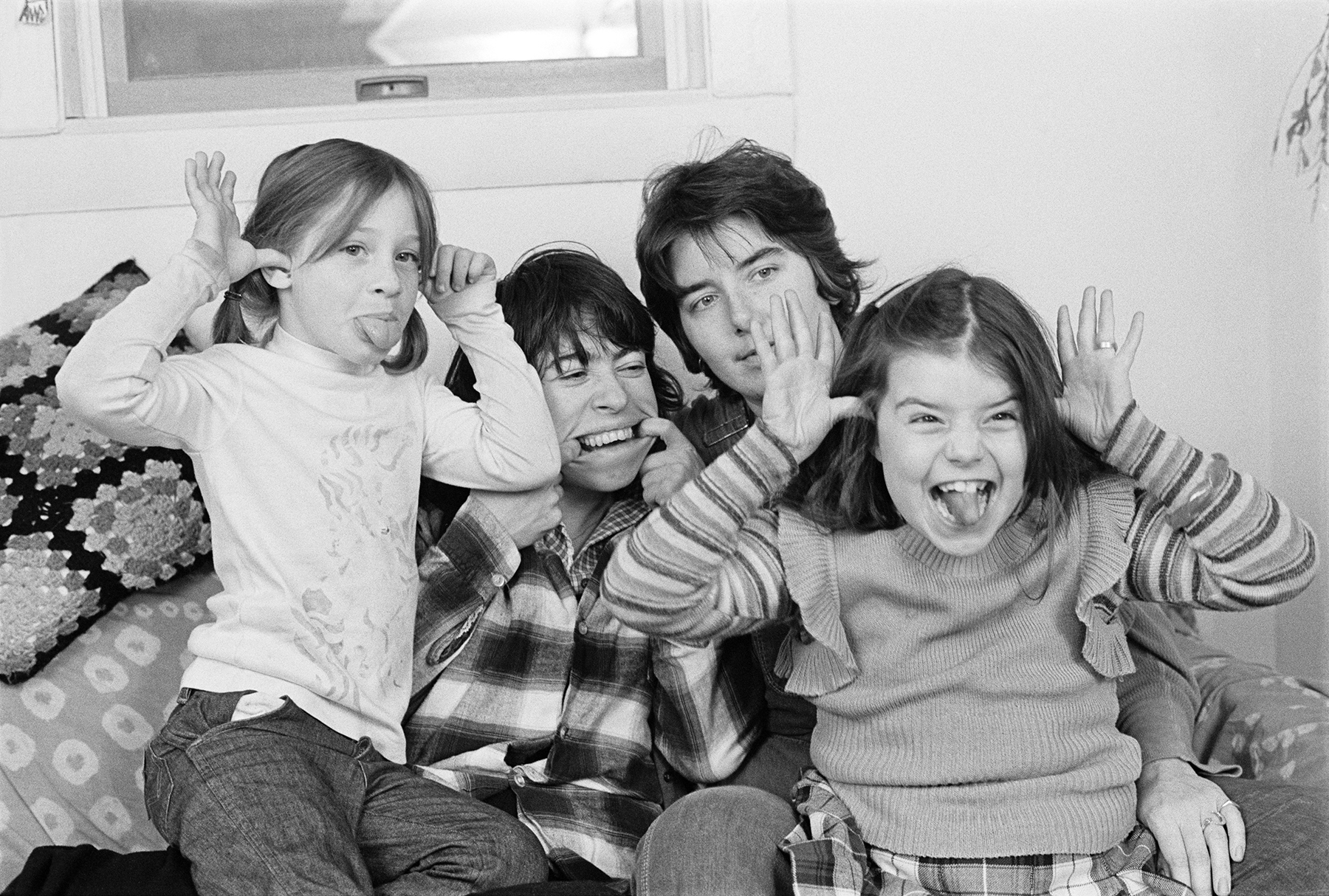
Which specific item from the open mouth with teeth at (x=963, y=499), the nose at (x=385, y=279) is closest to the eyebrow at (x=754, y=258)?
the nose at (x=385, y=279)

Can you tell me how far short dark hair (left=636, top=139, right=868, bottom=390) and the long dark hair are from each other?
316mm

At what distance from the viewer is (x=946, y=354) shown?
1.32 meters

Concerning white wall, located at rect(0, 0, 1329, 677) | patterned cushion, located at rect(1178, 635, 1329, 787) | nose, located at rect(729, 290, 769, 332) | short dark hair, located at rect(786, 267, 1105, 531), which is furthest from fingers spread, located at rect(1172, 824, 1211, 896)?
white wall, located at rect(0, 0, 1329, 677)

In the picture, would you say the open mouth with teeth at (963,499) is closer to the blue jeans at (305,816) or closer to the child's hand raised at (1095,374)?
the child's hand raised at (1095,374)

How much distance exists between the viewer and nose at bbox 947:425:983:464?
1.28m

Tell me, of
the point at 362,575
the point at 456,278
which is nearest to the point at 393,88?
the point at 456,278

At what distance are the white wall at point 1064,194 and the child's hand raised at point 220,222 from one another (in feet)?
2.02

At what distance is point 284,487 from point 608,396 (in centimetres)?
42

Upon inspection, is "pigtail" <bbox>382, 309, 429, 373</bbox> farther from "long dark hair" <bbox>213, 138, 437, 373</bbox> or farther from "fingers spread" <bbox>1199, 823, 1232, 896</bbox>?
"fingers spread" <bbox>1199, 823, 1232, 896</bbox>

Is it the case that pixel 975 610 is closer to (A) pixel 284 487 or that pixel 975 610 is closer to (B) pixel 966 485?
(B) pixel 966 485

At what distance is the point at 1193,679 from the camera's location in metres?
1.57

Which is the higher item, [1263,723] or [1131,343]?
[1131,343]

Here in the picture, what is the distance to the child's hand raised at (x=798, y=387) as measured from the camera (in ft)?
4.33

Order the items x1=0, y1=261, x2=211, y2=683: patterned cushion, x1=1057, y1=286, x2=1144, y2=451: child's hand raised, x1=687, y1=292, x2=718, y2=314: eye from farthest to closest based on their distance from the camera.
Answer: x1=687, y1=292, x2=718, y2=314: eye → x1=0, y1=261, x2=211, y2=683: patterned cushion → x1=1057, y1=286, x2=1144, y2=451: child's hand raised
